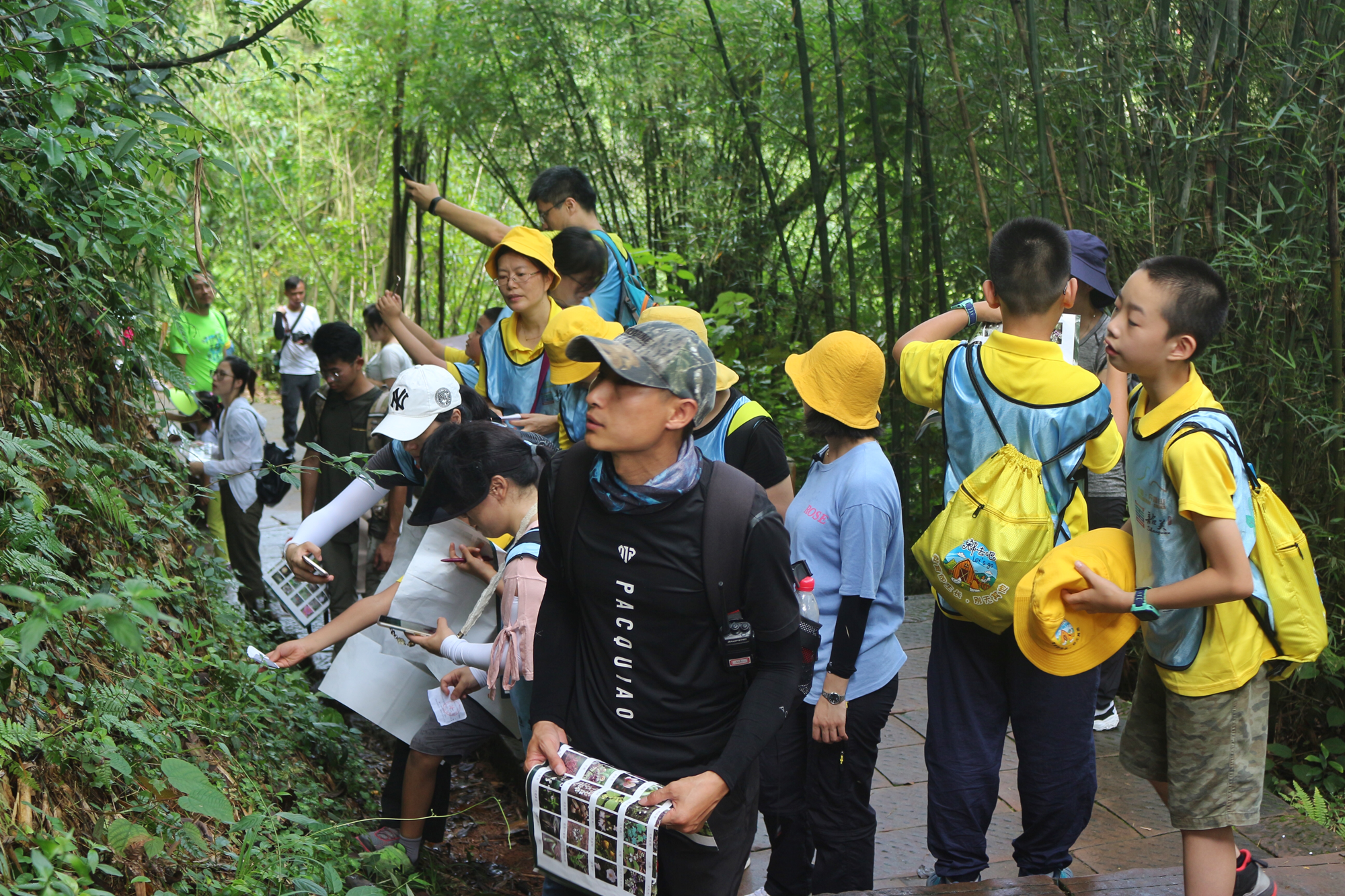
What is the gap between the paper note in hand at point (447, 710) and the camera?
121 inches

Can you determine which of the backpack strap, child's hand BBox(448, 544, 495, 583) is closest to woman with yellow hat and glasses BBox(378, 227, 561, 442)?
child's hand BBox(448, 544, 495, 583)

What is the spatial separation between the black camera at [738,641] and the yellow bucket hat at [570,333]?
4.43 ft

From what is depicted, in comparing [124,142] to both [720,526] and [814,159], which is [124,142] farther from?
[814,159]

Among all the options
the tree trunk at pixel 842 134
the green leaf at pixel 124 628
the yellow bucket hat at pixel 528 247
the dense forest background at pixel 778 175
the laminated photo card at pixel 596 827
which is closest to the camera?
the green leaf at pixel 124 628

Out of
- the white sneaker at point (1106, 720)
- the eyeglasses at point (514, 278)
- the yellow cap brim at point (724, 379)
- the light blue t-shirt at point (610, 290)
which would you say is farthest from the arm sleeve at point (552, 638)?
the white sneaker at point (1106, 720)

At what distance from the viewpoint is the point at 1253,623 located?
2.37 metres

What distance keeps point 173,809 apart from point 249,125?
46.3ft

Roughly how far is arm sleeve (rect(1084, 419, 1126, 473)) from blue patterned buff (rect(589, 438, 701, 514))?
3.76 ft

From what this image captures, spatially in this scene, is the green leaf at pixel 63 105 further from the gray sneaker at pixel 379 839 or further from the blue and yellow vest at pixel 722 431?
the gray sneaker at pixel 379 839

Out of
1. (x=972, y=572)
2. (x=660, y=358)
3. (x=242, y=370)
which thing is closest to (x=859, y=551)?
(x=972, y=572)

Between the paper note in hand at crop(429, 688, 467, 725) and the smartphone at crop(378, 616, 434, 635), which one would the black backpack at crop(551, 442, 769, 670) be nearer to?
the smartphone at crop(378, 616, 434, 635)

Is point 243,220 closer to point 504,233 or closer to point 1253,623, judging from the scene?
point 504,233

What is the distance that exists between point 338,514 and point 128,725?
115 centimetres

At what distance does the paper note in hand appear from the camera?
308 cm
